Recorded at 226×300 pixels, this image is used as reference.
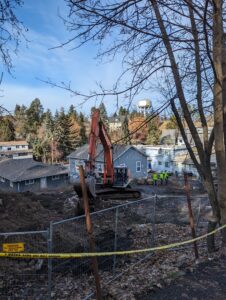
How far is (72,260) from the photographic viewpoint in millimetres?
7590

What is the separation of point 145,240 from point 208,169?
133 inches

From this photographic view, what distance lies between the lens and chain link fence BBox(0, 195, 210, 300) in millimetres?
6195

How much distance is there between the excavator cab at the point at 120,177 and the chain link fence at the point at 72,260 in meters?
8.78

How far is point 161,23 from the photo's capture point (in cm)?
719

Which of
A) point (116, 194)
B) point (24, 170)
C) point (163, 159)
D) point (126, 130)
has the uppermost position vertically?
point (163, 159)

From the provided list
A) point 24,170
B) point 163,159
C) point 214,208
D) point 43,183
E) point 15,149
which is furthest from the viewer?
point 15,149

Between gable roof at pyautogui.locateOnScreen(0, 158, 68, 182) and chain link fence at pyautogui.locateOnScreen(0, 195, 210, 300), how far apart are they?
1357 inches

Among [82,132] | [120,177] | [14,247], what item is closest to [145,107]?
[14,247]

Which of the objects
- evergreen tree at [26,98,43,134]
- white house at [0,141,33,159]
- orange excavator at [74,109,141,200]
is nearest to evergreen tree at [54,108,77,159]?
white house at [0,141,33,159]

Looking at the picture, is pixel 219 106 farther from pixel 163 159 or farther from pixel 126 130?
pixel 163 159

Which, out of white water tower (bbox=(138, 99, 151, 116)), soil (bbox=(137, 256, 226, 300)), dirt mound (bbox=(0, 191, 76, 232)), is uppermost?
white water tower (bbox=(138, 99, 151, 116))

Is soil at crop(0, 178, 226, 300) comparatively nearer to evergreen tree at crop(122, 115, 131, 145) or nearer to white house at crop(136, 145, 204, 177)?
evergreen tree at crop(122, 115, 131, 145)

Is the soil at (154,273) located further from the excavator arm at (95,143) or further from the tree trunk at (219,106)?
the excavator arm at (95,143)

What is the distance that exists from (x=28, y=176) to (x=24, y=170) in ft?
5.18
